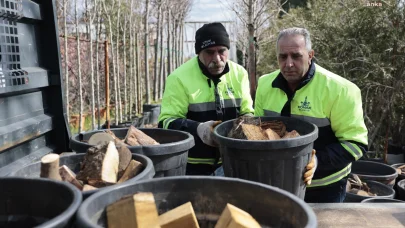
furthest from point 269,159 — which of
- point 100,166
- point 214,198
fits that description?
point 100,166

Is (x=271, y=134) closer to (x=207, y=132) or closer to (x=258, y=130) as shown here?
(x=258, y=130)

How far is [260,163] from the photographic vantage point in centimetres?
170

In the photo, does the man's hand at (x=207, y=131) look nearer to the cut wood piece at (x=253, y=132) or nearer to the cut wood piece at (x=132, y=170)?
the cut wood piece at (x=253, y=132)

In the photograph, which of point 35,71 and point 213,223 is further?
point 35,71

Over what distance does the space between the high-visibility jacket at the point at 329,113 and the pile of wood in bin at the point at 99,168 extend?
4.33 feet

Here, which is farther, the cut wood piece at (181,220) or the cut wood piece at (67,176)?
the cut wood piece at (67,176)

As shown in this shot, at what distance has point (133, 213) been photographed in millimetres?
980

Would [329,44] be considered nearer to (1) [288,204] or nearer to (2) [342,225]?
(2) [342,225]

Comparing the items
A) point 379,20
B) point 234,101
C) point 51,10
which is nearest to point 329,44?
point 379,20

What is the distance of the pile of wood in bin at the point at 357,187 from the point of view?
4.79m

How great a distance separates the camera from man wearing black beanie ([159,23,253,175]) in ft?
9.05

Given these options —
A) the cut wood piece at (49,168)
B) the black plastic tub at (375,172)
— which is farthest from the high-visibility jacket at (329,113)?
the black plastic tub at (375,172)

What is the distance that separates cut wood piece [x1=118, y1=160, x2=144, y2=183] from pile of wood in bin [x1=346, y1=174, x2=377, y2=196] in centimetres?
405

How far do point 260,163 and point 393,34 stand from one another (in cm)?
540
